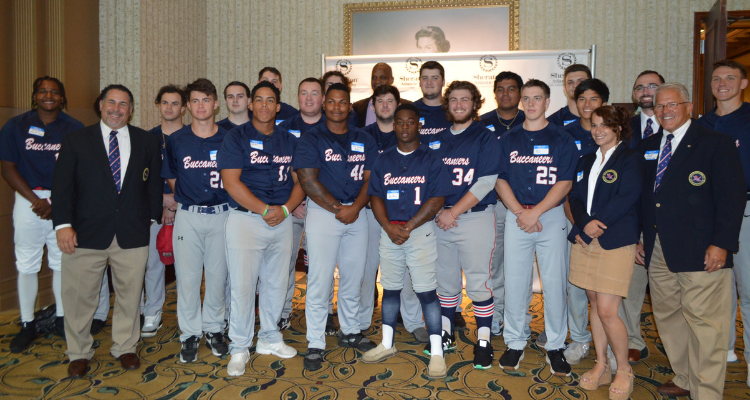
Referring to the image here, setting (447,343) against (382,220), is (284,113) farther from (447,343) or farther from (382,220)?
(447,343)

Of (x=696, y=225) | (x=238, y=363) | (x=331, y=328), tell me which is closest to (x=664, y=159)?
(x=696, y=225)

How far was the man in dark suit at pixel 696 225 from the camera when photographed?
2.61 m

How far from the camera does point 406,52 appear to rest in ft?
22.7

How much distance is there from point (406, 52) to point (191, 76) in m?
2.94

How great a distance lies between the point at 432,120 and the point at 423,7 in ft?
11.4

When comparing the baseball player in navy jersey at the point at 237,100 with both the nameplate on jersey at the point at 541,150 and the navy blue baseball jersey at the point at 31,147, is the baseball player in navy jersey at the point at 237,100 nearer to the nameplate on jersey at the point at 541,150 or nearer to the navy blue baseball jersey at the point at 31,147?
the navy blue baseball jersey at the point at 31,147

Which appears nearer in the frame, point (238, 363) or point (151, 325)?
point (238, 363)

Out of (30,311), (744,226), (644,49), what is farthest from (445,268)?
(644,49)

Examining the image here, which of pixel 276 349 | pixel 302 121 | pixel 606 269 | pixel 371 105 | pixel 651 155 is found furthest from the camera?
pixel 371 105

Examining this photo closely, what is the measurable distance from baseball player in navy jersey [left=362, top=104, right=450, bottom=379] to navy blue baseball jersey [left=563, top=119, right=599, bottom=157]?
992mm

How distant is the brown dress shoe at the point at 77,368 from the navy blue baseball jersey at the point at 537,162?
115 inches

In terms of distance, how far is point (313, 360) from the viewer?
10.7ft

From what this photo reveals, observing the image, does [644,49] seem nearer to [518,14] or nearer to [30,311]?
[518,14]

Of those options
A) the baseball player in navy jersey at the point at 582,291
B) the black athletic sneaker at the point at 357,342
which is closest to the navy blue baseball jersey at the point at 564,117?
the baseball player in navy jersey at the point at 582,291
